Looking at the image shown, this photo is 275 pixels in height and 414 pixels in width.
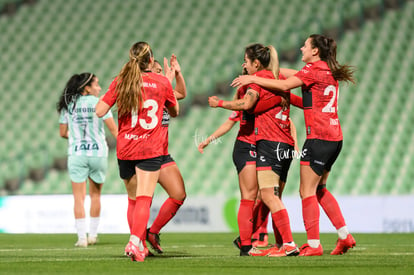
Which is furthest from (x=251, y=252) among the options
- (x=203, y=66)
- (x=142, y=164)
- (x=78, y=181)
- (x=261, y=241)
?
(x=203, y=66)

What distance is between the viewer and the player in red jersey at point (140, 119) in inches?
246

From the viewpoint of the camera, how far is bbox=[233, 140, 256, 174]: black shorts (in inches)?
275

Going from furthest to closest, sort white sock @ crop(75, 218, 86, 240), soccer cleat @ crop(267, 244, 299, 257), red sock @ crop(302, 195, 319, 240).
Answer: white sock @ crop(75, 218, 86, 240) → red sock @ crop(302, 195, 319, 240) → soccer cleat @ crop(267, 244, 299, 257)

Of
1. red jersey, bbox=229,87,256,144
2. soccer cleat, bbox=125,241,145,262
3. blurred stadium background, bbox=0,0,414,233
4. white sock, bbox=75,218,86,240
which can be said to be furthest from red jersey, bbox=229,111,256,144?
blurred stadium background, bbox=0,0,414,233

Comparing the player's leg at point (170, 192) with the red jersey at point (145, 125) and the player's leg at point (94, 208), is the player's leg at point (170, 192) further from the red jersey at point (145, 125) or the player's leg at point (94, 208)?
the player's leg at point (94, 208)

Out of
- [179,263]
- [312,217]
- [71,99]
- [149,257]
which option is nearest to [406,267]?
[312,217]

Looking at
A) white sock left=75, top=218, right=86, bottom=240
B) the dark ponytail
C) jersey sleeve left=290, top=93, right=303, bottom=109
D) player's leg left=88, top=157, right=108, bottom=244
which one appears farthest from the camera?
player's leg left=88, top=157, right=108, bottom=244

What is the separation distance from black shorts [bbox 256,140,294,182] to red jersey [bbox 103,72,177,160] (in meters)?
0.99

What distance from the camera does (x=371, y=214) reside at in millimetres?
12508

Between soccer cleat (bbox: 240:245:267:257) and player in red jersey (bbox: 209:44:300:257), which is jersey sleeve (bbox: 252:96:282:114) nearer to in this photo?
player in red jersey (bbox: 209:44:300:257)

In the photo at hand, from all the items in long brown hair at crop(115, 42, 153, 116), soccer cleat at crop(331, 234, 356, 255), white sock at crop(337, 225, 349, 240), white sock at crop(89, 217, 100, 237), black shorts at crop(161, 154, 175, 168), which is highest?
long brown hair at crop(115, 42, 153, 116)

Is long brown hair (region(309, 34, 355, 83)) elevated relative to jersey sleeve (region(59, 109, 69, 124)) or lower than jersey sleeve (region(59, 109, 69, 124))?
elevated

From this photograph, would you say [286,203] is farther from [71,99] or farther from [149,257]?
[149,257]

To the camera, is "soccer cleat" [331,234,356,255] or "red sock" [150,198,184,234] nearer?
"soccer cleat" [331,234,356,255]
